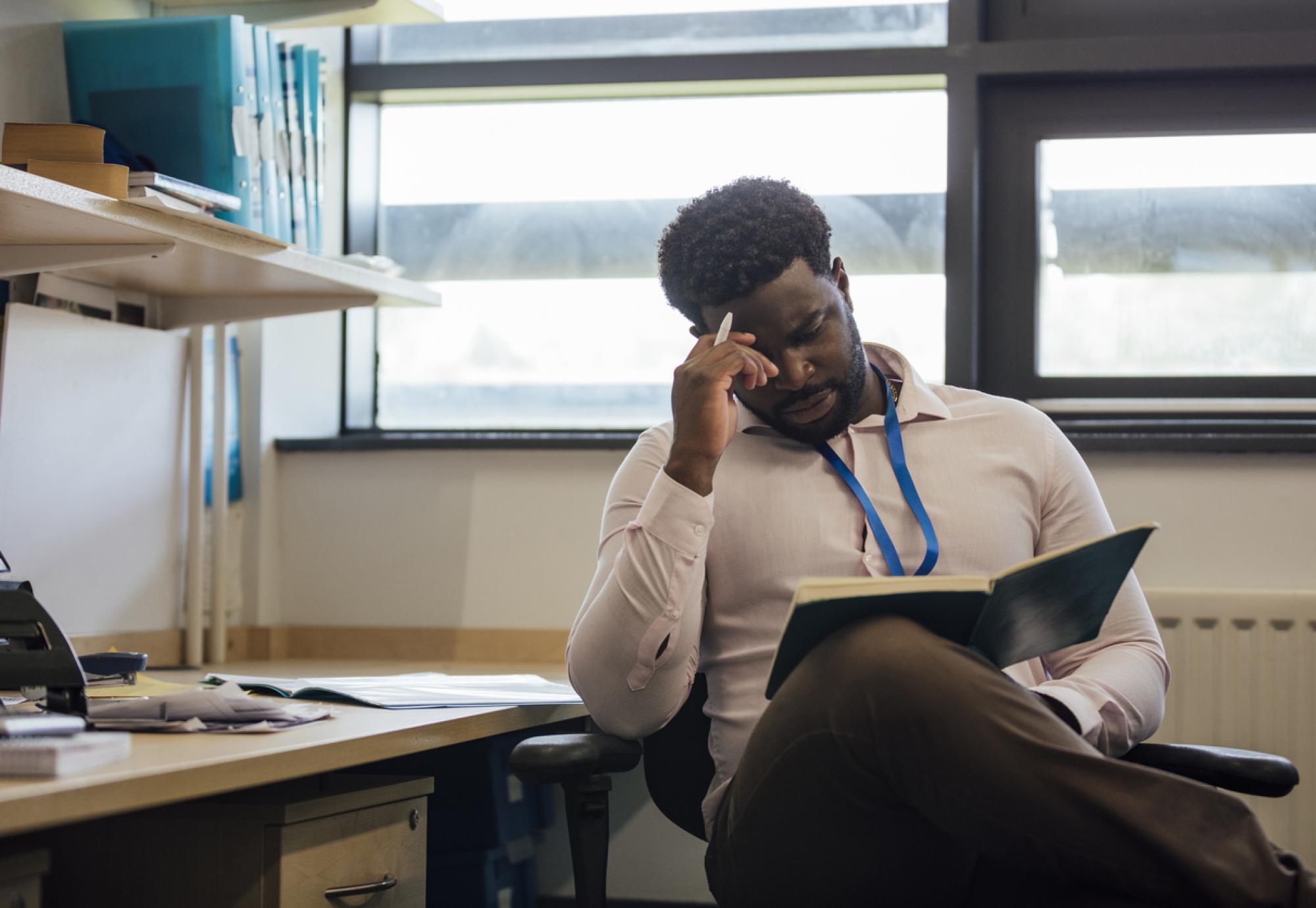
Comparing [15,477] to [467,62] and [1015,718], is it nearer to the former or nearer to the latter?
[467,62]

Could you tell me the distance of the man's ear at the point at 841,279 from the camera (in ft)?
5.29

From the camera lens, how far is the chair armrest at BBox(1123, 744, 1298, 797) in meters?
1.33

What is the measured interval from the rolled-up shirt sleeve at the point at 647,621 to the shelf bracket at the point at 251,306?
0.91 m

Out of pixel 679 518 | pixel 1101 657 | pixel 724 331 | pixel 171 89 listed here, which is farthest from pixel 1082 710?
pixel 171 89

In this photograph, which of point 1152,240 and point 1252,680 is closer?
point 1252,680

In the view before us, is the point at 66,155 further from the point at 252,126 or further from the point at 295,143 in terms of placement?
the point at 295,143

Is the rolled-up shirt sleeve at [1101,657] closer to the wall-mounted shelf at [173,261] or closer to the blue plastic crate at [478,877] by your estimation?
the blue plastic crate at [478,877]

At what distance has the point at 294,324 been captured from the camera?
2461 millimetres

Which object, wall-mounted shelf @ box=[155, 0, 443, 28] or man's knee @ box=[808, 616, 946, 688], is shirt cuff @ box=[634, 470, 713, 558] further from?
wall-mounted shelf @ box=[155, 0, 443, 28]

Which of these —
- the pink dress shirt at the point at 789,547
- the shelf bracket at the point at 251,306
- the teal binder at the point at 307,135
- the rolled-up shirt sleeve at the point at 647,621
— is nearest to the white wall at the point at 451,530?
the shelf bracket at the point at 251,306

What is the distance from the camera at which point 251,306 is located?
2168mm

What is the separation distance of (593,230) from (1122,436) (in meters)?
1.05

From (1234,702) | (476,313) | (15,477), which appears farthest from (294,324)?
(1234,702)

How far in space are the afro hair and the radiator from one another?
93 centimetres
